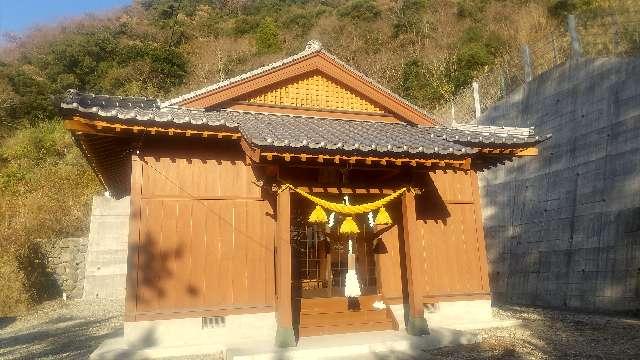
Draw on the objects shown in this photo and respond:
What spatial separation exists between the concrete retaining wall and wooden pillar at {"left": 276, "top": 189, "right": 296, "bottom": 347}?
29.8ft

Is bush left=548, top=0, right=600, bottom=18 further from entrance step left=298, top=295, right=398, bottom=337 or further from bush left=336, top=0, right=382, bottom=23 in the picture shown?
entrance step left=298, top=295, right=398, bottom=337

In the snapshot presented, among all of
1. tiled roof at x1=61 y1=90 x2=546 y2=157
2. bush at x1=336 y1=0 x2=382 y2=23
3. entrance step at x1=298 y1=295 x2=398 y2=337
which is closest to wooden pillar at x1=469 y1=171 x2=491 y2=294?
tiled roof at x1=61 y1=90 x2=546 y2=157

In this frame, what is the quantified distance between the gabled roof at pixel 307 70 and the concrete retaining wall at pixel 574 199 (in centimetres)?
537

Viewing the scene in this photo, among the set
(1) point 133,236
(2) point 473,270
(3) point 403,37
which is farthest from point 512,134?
(3) point 403,37

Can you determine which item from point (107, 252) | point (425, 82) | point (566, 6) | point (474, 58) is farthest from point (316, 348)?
point (566, 6)

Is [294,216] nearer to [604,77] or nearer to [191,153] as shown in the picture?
[191,153]

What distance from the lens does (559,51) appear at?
1722 cm

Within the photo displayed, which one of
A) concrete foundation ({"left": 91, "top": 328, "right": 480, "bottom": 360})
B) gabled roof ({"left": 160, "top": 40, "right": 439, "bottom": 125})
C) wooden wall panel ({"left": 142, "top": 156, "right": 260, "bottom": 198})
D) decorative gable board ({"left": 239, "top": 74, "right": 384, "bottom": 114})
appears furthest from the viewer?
decorative gable board ({"left": 239, "top": 74, "right": 384, "bottom": 114})

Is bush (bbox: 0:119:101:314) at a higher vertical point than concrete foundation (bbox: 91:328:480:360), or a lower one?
higher

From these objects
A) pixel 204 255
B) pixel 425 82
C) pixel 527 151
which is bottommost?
pixel 204 255

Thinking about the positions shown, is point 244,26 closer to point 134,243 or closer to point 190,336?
point 134,243

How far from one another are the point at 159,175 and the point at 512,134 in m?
8.68

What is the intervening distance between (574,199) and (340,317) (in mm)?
9027

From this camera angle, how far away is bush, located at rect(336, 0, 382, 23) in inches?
1686
